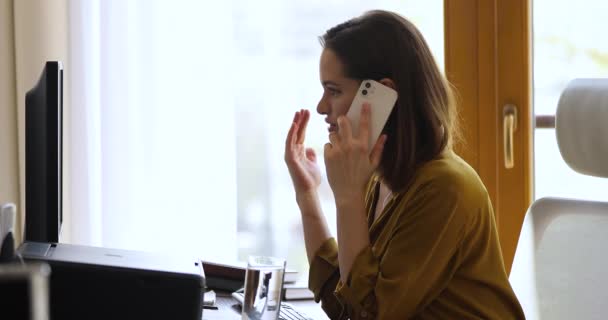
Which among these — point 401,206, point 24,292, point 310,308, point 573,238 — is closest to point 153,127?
point 310,308

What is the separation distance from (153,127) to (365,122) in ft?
3.45

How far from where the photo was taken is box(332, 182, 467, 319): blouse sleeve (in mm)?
1418

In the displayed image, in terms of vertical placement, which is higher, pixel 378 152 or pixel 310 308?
pixel 378 152

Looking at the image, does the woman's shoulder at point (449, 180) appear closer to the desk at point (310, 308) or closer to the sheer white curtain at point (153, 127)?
the desk at point (310, 308)

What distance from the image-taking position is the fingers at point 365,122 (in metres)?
1.55

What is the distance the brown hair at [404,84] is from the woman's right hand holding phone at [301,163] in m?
0.24

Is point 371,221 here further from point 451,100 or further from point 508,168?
point 508,168

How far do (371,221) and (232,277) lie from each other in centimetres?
32

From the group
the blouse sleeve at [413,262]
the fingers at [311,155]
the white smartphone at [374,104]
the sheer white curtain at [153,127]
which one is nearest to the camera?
the blouse sleeve at [413,262]

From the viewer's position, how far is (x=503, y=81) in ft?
8.54

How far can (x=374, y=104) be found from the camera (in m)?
1.55

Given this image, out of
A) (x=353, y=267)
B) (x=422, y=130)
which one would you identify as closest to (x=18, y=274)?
(x=353, y=267)

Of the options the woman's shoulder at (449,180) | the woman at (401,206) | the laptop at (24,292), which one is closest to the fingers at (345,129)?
the woman at (401,206)

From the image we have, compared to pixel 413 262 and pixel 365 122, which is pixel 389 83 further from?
pixel 413 262
